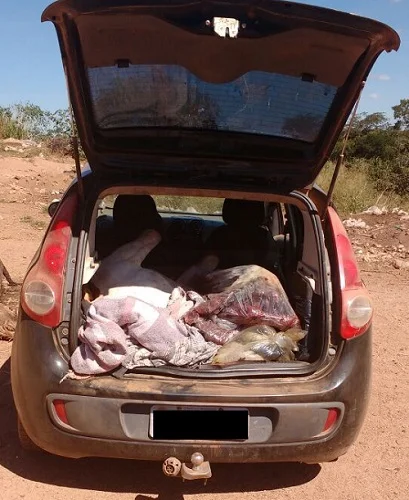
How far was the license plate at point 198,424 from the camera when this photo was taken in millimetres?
2721

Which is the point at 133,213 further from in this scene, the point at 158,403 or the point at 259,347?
the point at 158,403

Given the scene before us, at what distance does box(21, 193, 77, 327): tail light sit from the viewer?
280 cm

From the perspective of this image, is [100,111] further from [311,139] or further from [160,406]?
[160,406]

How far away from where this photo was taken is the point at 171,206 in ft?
17.5

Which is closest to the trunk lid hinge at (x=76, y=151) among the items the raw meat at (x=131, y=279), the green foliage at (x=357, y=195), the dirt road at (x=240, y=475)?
the raw meat at (x=131, y=279)

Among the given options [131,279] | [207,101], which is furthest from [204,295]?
[207,101]

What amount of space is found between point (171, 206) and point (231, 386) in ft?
9.04

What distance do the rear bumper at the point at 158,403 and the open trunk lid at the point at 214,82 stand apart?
984mm

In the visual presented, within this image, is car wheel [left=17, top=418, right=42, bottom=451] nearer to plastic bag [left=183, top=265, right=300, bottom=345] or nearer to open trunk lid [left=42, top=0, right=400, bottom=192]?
plastic bag [left=183, top=265, right=300, bottom=345]

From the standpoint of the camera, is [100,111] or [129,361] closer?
[129,361]

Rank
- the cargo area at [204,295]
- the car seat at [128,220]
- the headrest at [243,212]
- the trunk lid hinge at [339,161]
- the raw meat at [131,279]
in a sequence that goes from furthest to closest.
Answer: the headrest at [243,212] → the car seat at [128,220] → the raw meat at [131,279] → the trunk lid hinge at [339,161] → the cargo area at [204,295]

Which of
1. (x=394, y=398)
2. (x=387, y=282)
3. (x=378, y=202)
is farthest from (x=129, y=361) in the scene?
(x=378, y=202)

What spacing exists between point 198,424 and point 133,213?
1.66m

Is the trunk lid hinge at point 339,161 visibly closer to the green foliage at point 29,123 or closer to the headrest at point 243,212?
the headrest at point 243,212
